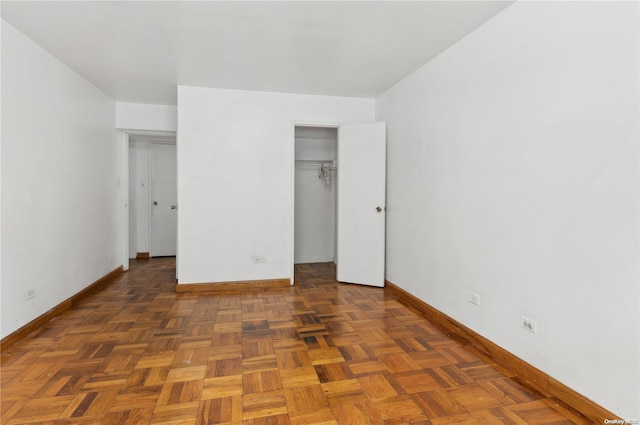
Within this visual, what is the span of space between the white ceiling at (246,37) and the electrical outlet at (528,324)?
201 cm

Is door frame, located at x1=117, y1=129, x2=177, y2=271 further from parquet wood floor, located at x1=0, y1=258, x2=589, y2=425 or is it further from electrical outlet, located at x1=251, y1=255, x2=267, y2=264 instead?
electrical outlet, located at x1=251, y1=255, x2=267, y2=264

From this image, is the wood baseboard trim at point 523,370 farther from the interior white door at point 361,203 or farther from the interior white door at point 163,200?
the interior white door at point 163,200

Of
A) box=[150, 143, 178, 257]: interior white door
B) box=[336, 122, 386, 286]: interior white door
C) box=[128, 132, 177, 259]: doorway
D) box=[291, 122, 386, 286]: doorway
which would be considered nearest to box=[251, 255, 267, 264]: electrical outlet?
box=[291, 122, 386, 286]: doorway

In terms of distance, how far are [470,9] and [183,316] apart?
3.37 m

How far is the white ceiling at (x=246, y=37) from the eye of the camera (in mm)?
2221

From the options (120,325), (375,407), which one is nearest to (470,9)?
(375,407)

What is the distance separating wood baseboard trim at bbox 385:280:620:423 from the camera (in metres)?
1.68

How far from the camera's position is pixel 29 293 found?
2678 millimetres

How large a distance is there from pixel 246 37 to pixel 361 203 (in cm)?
226

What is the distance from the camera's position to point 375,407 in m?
1.78

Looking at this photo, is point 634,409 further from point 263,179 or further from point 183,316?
point 263,179

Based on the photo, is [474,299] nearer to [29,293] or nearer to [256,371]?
[256,371]

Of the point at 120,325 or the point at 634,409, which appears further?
the point at 120,325

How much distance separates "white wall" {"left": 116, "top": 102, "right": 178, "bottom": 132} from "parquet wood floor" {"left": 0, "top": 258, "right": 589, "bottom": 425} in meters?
2.43
